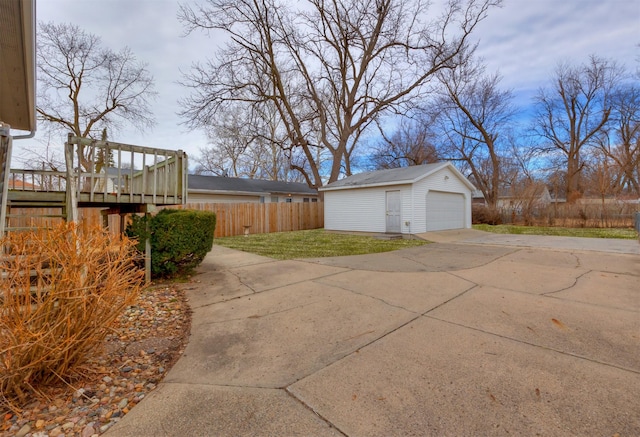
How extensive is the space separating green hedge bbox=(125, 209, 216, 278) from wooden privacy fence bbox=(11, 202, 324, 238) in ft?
24.0

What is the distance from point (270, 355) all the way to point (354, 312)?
1.35m

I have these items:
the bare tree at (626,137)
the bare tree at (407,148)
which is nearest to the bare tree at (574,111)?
the bare tree at (626,137)

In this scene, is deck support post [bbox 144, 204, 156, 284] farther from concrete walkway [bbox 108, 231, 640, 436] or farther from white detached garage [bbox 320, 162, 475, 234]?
white detached garage [bbox 320, 162, 475, 234]

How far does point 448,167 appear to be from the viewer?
562 inches

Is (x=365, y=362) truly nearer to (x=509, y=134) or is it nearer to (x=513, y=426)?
(x=513, y=426)

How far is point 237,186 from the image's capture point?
20.8m

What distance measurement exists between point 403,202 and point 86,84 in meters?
21.6

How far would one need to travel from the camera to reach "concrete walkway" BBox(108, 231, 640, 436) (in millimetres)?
1762

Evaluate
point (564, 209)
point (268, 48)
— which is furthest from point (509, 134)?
point (268, 48)

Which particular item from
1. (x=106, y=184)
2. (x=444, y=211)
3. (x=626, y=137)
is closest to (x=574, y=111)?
(x=626, y=137)

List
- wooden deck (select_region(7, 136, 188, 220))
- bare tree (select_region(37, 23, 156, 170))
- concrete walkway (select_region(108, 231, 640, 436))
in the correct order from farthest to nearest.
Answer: bare tree (select_region(37, 23, 156, 170)) → wooden deck (select_region(7, 136, 188, 220)) → concrete walkway (select_region(108, 231, 640, 436))

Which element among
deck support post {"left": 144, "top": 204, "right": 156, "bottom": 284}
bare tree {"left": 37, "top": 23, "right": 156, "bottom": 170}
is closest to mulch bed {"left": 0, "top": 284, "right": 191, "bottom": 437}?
deck support post {"left": 144, "top": 204, "right": 156, "bottom": 284}

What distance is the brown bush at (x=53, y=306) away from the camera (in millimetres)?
1857

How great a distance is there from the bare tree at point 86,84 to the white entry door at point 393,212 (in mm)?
18140
